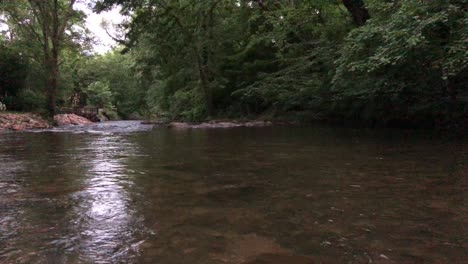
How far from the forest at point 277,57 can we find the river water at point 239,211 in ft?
10.0

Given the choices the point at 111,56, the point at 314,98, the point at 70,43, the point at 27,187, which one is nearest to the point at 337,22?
the point at 314,98

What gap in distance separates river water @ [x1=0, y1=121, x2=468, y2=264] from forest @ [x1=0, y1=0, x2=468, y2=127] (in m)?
3.06

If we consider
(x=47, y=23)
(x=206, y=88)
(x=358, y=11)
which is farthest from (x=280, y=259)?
(x=47, y=23)

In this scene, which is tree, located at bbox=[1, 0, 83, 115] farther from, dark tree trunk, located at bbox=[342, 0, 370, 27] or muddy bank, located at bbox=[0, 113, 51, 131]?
dark tree trunk, located at bbox=[342, 0, 370, 27]

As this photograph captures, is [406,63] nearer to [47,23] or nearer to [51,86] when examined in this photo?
[51,86]

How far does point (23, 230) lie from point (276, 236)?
67.9 inches

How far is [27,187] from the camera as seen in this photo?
4023mm

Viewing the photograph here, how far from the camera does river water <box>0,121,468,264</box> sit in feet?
7.34

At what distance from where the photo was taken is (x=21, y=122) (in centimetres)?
1866

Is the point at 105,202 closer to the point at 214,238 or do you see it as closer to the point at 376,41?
the point at 214,238

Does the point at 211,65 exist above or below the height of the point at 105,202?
above

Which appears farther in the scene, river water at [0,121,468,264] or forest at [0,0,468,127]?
forest at [0,0,468,127]

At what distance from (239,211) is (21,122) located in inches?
738

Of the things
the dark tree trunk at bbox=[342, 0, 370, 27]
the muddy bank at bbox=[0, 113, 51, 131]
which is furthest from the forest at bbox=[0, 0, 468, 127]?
the muddy bank at bbox=[0, 113, 51, 131]
